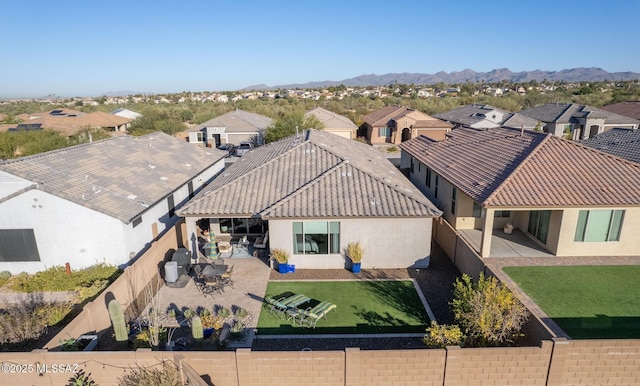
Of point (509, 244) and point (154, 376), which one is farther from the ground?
point (154, 376)

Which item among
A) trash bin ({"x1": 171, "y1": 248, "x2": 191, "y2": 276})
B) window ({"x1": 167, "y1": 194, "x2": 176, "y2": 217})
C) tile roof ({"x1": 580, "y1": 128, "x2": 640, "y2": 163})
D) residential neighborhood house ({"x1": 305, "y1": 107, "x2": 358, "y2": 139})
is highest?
tile roof ({"x1": 580, "y1": 128, "x2": 640, "y2": 163})

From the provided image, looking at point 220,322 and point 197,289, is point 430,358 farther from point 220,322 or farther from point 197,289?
point 197,289

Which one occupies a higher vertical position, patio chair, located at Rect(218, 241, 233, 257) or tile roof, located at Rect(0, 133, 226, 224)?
tile roof, located at Rect(0, 133, 226, 224)

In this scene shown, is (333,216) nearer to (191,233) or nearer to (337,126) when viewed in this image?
(191,233)

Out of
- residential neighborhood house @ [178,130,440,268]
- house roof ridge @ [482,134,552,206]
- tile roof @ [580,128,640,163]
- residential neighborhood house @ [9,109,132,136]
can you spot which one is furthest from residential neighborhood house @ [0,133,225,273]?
residential neighborhood house @ [9,109,132,136]

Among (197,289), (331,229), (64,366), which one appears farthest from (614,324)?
(64,366)

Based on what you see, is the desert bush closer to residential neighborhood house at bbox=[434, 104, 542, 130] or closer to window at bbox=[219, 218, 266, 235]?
window at bbox=[219, 218, 266, 235]

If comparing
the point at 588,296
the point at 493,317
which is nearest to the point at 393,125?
the point at 588,296
